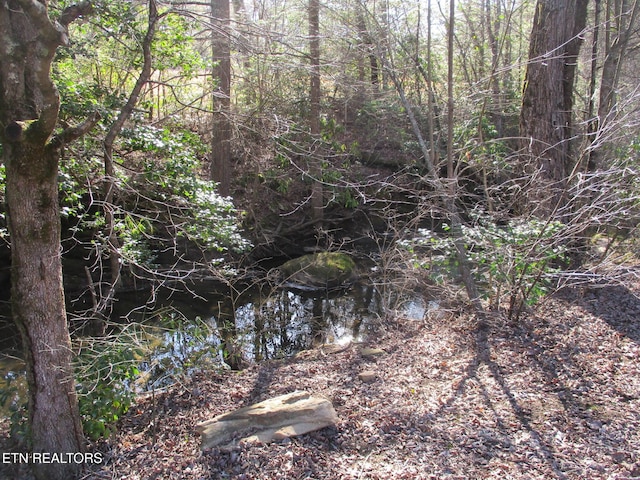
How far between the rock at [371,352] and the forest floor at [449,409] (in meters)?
0.09

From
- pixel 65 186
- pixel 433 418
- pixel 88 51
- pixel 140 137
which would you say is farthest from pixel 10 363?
pixel 433 418

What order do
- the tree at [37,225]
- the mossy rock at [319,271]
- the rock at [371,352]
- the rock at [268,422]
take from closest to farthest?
the tree at [37,225]
the rock at [268,422]
the rock at [371,352]
the mossy rock at [319,271]

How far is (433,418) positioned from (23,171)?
4.00m

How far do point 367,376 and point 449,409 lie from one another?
1.09 m

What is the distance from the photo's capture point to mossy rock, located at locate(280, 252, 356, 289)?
11.4 meters

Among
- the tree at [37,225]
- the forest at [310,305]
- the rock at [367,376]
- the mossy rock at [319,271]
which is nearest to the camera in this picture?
the tree at [37,225]

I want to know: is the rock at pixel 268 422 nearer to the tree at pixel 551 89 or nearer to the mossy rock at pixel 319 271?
the tree at pixel 551 89

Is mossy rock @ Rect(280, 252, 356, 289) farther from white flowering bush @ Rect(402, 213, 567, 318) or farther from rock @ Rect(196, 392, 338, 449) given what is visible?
rock @ Rect(196, 392, 338, 449)

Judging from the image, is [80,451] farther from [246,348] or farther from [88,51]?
[88,51]

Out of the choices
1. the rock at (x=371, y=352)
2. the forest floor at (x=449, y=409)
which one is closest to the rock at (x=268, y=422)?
the forest floor at (x=449, y=409)

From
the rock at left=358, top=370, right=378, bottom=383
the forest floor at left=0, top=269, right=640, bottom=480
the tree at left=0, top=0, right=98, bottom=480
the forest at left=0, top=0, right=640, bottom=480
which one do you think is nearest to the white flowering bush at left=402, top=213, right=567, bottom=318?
the forest at left=0, top=0, right=640, bottom=480

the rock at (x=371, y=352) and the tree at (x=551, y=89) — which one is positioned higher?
the tree at (x=551, y=89)

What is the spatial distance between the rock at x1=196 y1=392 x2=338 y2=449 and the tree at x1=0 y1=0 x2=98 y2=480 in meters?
1.12

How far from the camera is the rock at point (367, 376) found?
18.0 feet
